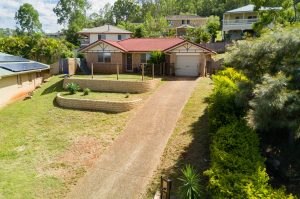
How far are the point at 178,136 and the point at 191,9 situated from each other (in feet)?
272

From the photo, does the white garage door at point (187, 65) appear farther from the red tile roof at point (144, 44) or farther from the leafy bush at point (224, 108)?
the leafy bush at point (224, 108)

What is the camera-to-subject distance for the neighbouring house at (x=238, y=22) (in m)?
47.2

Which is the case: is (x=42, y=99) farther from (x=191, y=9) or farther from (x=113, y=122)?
(x=191, y=9)

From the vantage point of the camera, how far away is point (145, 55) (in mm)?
32125

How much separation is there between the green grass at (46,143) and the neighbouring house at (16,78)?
1.05m

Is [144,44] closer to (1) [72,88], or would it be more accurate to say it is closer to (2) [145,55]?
(2) [145,55]

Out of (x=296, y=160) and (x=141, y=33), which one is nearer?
(x=296, y=160)

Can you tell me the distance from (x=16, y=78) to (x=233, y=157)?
863 inches

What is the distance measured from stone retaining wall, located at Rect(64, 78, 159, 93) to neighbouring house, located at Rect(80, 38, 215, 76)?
4.73 metres

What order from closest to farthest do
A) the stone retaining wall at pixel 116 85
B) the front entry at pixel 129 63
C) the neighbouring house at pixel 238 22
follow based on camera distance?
the stone retaining wall at pixel 116 85 < the front entry at pixel 129 63 < the neighbouring house at pixel 238 22

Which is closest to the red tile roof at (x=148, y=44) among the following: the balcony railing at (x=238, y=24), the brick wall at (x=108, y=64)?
the brick wall at (x=108, y=64)

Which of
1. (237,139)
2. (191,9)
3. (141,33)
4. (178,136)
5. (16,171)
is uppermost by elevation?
(191,9)

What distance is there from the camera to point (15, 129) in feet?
65.6

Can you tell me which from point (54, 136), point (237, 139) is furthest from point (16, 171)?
point (237, 139)
